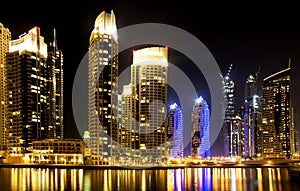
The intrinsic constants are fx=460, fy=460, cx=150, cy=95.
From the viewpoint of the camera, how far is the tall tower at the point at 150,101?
77500mm

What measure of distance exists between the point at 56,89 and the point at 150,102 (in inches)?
981

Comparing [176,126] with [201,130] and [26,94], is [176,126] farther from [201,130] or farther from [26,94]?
[26,94]

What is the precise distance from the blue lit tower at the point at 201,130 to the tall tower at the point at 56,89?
135ft

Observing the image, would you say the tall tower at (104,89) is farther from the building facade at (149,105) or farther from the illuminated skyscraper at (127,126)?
the building facade at (149,105)

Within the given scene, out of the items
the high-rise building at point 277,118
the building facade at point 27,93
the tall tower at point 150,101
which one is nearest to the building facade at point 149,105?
the tall tower at point 150,101

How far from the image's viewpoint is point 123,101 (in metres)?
90.6

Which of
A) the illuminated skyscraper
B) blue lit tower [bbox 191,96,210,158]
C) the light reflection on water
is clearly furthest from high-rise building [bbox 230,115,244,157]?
the light reflection on water

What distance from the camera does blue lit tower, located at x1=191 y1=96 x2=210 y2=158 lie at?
121250mm

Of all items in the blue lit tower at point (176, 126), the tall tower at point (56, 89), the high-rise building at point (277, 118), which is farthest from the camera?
the blue lit tower at point (176, 126)

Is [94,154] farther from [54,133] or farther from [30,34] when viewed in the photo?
[30,34]

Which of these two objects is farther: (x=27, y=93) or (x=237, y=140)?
(x=237, y=140)

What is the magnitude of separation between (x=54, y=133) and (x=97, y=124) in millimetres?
18264

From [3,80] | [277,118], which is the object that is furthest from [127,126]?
[277,118]

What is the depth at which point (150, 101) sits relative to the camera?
79.4 m
